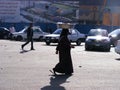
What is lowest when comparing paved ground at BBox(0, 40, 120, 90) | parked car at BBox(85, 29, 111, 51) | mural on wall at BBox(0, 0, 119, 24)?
mural on wall at BBox(0, 0, 119, 24)

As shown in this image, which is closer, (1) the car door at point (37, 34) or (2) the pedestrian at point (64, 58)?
(2) the pedestrian at point (64, 58)

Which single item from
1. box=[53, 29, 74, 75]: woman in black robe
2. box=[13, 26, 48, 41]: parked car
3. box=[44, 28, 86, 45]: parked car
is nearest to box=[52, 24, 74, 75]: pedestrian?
box=[53, 29, 74, 75]: woman in black robe

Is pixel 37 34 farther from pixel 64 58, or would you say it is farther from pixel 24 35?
pixel 64 58

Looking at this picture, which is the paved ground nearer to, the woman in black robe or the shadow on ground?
the shadow on ground

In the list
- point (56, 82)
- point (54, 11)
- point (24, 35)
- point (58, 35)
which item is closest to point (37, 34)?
point (24, 35)

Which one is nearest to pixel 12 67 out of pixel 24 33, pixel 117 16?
pixel 24 33

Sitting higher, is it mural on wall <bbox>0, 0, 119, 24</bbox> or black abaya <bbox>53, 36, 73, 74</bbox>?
black abaya <bbox>53, 36, 73, 74</bbox>

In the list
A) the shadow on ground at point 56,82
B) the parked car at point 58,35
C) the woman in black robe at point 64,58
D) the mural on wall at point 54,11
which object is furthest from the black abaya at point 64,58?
the mural on wall at point 54,11

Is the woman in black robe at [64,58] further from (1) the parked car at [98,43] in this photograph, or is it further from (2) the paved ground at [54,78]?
(1) the parked car at [98,43]

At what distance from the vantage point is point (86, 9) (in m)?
73.9

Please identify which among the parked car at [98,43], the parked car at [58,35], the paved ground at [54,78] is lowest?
the parked car at [58,35]

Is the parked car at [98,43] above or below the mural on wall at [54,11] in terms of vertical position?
above

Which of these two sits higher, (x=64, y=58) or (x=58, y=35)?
(x=64, y=58)

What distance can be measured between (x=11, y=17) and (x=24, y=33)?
87.1 ft
